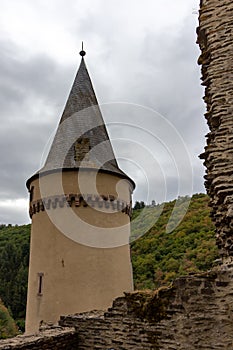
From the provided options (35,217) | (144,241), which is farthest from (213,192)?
(144,241)

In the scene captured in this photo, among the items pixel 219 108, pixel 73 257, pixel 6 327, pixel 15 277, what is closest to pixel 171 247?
pixel 6 327

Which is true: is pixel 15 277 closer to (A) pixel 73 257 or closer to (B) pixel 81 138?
(B) pixel 81 138

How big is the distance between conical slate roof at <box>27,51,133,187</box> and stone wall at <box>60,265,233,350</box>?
7.00 meters

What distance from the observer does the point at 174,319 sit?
477 centimetres

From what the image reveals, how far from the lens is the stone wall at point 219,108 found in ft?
15.6

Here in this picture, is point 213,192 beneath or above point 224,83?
beneath

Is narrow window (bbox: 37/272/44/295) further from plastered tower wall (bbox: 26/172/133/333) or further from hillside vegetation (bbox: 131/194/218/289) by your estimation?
hillside vegetation (bbox: 131/194/218/289)

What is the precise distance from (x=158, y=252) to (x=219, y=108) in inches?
1069

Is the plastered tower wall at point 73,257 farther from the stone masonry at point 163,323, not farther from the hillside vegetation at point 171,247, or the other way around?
the hillside vegetation at point 171,247

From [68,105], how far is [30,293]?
6.90m

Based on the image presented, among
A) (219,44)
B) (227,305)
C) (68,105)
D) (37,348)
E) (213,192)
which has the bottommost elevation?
(37,348)

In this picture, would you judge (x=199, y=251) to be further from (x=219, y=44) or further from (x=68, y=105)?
(x=219, y=44)

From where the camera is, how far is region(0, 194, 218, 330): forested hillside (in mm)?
25969

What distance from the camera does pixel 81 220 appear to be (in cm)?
1166
